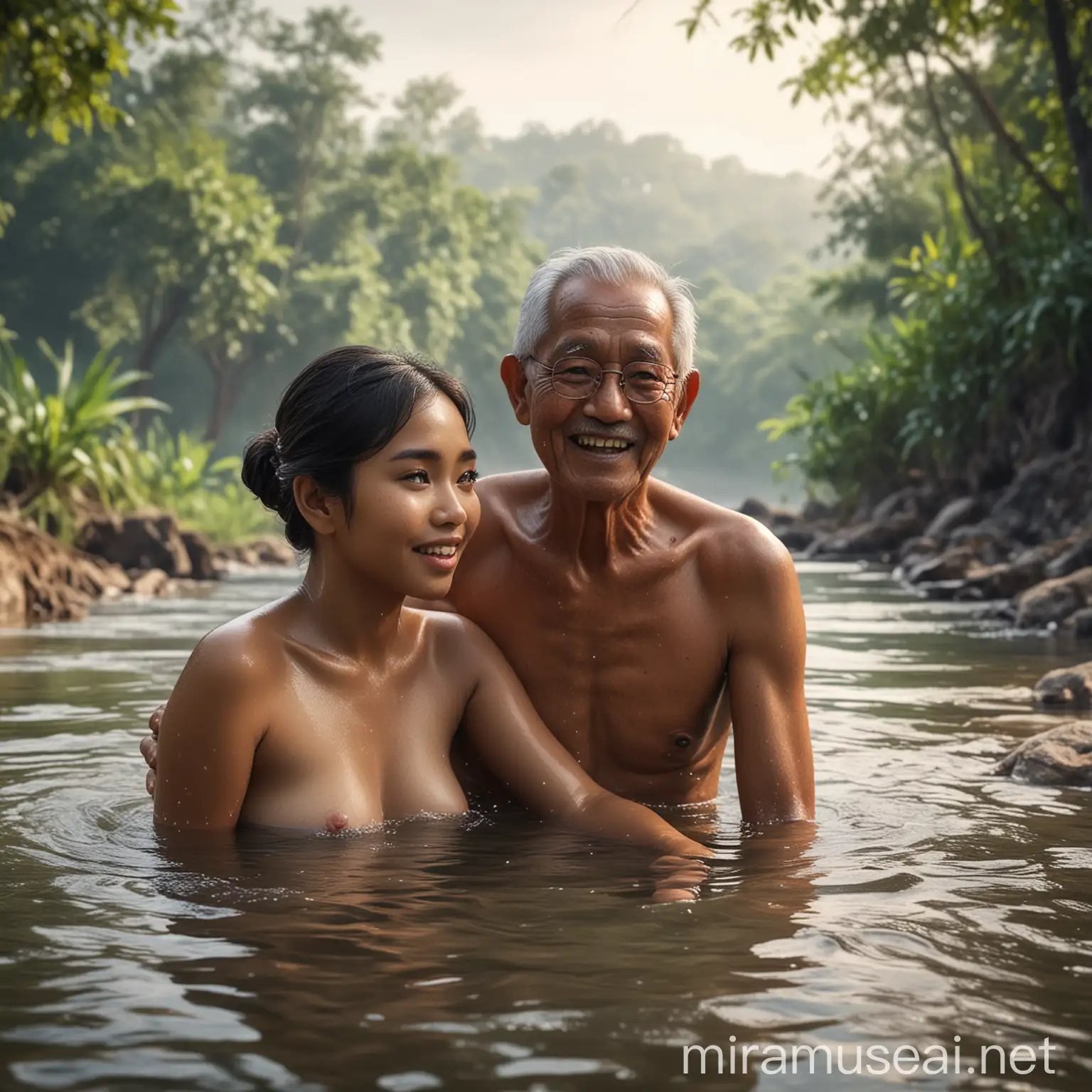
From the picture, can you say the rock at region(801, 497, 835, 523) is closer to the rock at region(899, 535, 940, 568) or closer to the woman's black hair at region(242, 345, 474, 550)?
the rock at region(899, 535, 940, 568)

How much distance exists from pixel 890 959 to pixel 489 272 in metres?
63.8

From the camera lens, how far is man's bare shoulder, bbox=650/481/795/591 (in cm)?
386

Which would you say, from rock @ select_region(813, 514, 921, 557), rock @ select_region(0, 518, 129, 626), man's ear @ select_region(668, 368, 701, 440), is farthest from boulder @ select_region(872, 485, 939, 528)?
man's ear @ select_region(668, 368, 701, 440)

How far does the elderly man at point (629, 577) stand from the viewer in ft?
11.9

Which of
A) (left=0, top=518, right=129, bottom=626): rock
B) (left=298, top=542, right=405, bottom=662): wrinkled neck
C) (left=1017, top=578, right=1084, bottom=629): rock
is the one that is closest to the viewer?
(left=298, top=542, right=405, bottom=662): wrinkled neck

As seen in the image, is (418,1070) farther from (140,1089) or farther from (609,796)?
(609,796)

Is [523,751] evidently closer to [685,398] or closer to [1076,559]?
[685,398]

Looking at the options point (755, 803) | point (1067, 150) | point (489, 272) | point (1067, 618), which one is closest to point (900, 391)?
point (1067, 150)

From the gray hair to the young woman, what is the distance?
30 cm

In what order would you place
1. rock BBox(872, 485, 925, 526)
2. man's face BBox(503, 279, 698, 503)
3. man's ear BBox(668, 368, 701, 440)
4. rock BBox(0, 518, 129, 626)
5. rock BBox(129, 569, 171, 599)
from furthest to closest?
rock BBox(872, 485, 925, 526), rock BBox(129, 569, 171, 599), rock BBox(0, 518, 129, 626), man's ear BBox(668, 368, 701, 440), man's face BBox(503, 279, 698, 503)

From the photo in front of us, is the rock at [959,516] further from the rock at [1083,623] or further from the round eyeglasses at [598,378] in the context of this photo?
the round eyeglasses at [598,378]

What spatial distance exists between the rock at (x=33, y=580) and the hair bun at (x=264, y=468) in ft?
24.0

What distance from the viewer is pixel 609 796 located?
360 centimetres

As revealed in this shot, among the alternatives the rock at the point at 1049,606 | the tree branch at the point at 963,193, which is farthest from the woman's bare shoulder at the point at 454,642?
the tree branch at the point at 963,193
